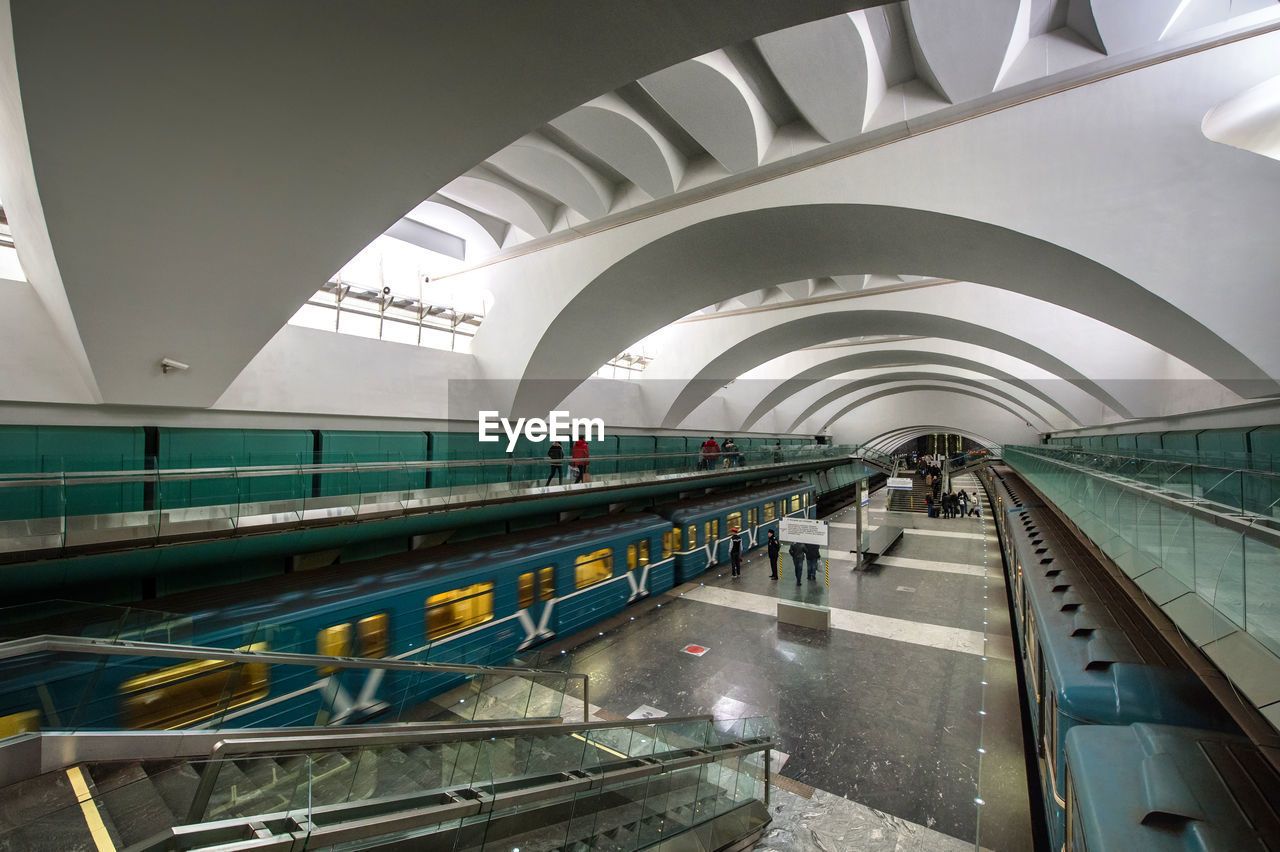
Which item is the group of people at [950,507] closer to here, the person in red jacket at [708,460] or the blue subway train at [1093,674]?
the person in red jacket at [708,460]

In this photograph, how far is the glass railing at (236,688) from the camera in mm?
3098

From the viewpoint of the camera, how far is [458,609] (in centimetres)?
746

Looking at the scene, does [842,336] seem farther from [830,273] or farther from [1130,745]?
[1130,745]

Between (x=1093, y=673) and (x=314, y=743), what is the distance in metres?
5.68

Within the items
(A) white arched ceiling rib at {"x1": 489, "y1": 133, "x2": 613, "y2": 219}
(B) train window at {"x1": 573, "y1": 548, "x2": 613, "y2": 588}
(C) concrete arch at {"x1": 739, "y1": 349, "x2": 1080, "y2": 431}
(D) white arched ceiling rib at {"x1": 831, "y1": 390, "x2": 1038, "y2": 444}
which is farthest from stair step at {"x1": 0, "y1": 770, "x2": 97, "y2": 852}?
(D) white arched ceiling rib at {"x1": 831, "y1": 390, "x2": 1038, "y2": 444}

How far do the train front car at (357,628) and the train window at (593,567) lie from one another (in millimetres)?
30

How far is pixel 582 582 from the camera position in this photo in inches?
389

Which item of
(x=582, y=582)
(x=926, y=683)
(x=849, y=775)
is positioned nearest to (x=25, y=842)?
(x=849, y=775)

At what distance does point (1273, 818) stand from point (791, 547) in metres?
10.3

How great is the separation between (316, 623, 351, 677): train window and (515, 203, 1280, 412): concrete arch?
687 cm

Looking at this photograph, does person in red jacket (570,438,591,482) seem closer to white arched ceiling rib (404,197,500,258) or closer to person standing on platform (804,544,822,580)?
white arched ceiling rib (404,197,500,258)

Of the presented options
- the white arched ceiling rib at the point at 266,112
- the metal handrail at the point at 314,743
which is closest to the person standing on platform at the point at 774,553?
the metal handrail at the point at 314,743

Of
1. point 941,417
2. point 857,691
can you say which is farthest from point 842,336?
point 941,417

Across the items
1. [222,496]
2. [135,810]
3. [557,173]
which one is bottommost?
[135,810]
